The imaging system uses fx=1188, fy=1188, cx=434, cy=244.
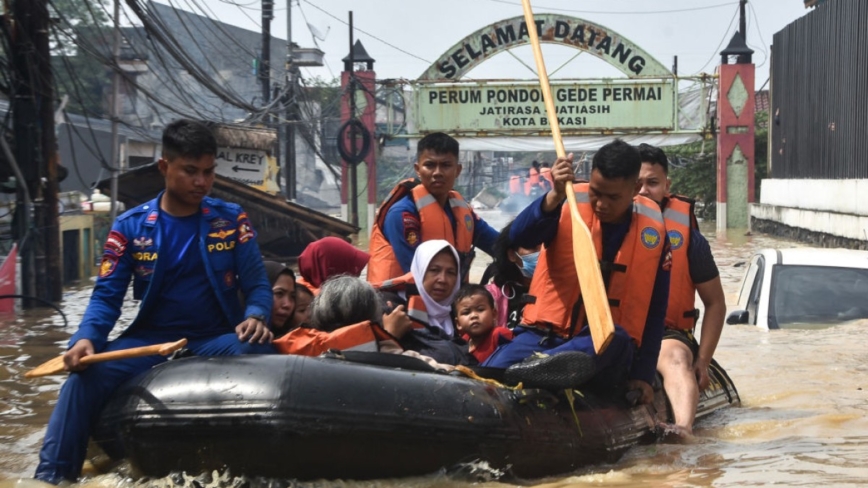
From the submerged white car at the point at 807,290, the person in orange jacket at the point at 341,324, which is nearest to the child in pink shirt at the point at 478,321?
the person in orange jacket at the point at 341,324

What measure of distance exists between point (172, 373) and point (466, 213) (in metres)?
2.58

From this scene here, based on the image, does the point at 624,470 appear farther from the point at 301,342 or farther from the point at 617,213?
the point at 301,342

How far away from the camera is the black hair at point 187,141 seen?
4.77m

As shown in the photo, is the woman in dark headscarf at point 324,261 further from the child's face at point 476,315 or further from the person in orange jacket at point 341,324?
the person in orange jacket at point 341,324

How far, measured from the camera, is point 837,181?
19.2 metres

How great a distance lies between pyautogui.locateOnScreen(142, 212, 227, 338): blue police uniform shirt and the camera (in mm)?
4871

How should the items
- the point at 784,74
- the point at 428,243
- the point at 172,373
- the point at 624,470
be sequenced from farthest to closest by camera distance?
the point at 784,74 < the point at 428,243 < the point at 624,470 < the point at 172,373

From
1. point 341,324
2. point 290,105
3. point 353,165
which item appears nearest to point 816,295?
point 341,324

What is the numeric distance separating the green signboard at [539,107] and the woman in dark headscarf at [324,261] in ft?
64.3

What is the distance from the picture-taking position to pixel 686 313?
618cm

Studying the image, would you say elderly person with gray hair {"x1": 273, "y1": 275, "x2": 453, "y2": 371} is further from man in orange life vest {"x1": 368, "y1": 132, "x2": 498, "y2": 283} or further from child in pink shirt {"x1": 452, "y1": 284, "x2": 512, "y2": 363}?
man in orange life vest {"x1": 368, "y1": 132, "x2": 498, "y2": 283}

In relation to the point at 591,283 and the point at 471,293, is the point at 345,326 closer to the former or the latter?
the point at 471,293

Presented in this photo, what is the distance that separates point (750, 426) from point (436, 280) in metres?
2.00

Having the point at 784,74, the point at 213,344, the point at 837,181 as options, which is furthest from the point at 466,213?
the point at 784,74
